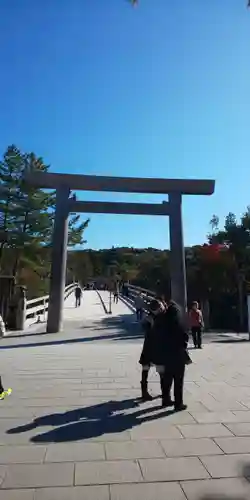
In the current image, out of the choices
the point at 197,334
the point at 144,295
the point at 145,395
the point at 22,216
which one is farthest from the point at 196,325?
the point at 22,216

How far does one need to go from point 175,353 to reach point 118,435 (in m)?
1.31

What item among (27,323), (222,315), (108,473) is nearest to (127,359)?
(108,473)

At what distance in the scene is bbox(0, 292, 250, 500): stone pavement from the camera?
126 inches

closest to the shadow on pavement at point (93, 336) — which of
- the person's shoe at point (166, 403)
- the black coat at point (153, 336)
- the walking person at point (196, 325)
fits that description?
the walking person at point (196, 325)

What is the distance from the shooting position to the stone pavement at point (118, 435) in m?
3.21

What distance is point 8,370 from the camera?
789 cm

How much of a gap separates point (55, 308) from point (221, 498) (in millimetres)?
12013

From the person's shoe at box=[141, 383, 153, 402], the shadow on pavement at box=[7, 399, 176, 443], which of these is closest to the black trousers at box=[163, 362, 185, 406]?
the shadow on pavement at box=[7, 399, 176, 443]

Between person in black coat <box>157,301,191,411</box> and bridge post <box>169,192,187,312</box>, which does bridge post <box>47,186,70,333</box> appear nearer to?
bridge post <box>169,192,187,312</box>

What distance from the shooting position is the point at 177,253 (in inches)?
599

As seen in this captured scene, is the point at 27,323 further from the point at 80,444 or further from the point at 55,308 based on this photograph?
the point at 80,444

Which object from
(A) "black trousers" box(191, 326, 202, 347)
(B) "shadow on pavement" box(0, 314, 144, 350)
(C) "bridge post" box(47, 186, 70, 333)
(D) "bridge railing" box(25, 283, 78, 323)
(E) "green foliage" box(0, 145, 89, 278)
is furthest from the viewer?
(E) "green foliage" box(0, 145, 89, 278)

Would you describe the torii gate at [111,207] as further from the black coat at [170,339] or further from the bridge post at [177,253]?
the black coat at [170,339]

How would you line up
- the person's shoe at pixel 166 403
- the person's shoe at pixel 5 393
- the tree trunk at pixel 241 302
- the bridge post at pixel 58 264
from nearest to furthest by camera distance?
the person's shoe at pixel 166 403 < the person's shoe at pixel 5 393 < the bridge post at pixel 58 264 < the tree trunk at pixel 241 302
